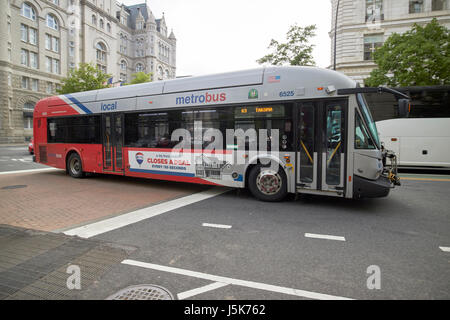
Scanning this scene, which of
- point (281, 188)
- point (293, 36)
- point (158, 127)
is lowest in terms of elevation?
point (281, 188)

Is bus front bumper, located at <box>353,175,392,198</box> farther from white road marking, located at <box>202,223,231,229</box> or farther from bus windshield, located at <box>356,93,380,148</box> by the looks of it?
white road marking, located at <box>202,223,231,229</box>

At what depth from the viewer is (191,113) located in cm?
777

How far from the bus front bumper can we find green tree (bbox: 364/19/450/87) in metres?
17.3

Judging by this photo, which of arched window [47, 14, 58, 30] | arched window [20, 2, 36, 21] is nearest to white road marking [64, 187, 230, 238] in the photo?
arched window [20, 2, 36, 21]

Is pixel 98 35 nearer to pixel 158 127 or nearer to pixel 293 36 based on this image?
pixel 293 36

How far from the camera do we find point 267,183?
6801 mm

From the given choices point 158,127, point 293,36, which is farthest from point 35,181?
point 293,36

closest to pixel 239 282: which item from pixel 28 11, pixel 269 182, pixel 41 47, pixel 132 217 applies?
pixel 132 217

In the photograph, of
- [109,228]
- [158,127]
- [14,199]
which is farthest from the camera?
[158,127]

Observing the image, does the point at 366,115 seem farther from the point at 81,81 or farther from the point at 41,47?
the point at 41,47

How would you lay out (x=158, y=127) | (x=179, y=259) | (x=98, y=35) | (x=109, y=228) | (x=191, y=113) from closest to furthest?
(x=179, y=259) < (x=109, y=228) < (x=191, y=113) < (x=158, y=127) < (x=98, y=35)

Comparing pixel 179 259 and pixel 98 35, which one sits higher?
pixel 98 35

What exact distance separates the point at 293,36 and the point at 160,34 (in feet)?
256

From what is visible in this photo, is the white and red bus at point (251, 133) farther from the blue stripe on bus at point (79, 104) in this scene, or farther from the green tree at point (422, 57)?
the green tree at point (422, 57)
